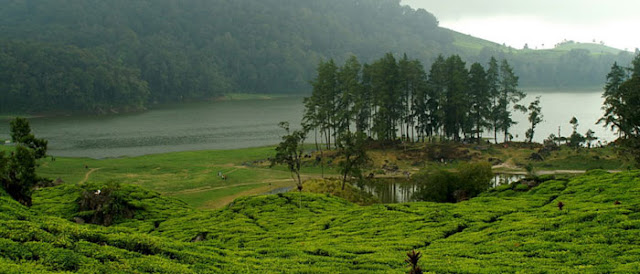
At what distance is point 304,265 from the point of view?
20.0 metres

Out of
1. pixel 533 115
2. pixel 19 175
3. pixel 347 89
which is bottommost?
pixel 19 175

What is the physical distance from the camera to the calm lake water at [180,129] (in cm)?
10519

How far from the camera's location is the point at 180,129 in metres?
131

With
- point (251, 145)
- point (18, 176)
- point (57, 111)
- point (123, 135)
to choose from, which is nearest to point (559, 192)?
point (18, 176)

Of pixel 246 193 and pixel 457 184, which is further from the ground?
pixel 457 184

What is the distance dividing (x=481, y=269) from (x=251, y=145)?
9136 centimetres

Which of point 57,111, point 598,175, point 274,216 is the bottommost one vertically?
point 274,216

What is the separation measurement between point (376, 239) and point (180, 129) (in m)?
115

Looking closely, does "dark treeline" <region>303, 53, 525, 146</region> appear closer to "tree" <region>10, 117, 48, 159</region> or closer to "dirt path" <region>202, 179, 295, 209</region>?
"dirt path" <region>202, 179, 295, 209</region>

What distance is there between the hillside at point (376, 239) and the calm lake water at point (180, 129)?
73.1m

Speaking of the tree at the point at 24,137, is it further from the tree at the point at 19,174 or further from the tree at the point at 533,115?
the tree at the point at 533,115

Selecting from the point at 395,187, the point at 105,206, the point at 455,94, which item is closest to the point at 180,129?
the point at 455,94

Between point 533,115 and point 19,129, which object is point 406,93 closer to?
point 533,115

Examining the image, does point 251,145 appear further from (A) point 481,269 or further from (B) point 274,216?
(A) point 481,269
